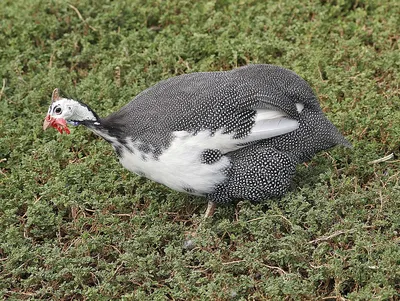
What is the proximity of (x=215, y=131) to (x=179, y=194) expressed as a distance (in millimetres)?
616

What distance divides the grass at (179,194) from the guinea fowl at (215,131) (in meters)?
0.20

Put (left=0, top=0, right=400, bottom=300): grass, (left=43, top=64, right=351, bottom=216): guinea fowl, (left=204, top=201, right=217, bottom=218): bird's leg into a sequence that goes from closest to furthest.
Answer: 1. (left=0, top=0, right=400, bottom=300): grass
2. (left=43, top=64, right=351, bottom=216): guinea fowl
3. (left=204, top=201, right=217, bottom=218): bird's leg

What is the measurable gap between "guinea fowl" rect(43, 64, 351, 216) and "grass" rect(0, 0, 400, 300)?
202 mm

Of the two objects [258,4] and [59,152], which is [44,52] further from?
[258,4]

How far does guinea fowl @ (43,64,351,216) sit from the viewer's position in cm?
397

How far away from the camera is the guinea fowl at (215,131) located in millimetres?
3971

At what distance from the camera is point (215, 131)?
398cm

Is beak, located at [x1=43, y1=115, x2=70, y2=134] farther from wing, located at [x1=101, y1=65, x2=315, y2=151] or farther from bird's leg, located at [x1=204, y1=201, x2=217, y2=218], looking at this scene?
bird's leg, located at [x1=204, y1=201, x2=217, y2=218]

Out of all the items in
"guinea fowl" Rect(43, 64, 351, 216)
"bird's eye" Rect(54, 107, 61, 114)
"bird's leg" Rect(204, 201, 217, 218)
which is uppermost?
"bird's eye" Rect(54, 107, 61, 114)

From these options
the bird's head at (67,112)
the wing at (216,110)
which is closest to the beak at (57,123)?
the bird's head at (67,112)

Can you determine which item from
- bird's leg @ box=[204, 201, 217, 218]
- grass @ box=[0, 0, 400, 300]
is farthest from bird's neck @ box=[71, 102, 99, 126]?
bird's leg @ box=[204, 201, 217, 218]

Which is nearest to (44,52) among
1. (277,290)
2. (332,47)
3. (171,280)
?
(332,47)

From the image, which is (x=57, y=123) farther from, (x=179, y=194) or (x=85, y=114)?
(x=179, y=194)

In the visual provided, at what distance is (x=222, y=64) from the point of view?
→ 547cm
